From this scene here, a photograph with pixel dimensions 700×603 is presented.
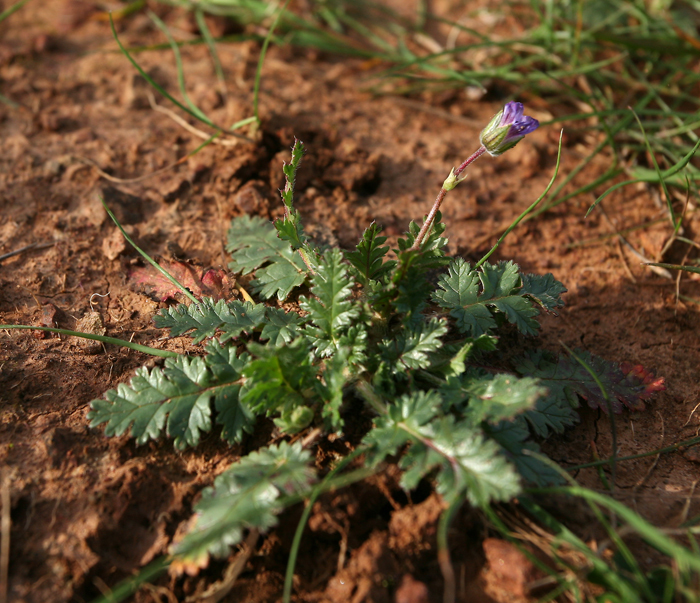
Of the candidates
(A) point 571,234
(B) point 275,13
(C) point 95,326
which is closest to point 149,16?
(B) point 275,13

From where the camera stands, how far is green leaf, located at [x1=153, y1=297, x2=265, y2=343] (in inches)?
85.1

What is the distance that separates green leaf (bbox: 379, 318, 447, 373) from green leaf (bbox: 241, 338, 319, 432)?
298mm

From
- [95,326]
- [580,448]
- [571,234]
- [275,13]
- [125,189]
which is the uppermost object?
[275,13]

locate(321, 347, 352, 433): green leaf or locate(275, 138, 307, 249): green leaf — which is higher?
locate(275, 138, 307, 249): green leaf

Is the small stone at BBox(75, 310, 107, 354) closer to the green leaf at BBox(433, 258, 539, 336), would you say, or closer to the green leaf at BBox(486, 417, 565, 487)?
the green leaf at BBox(433, 258, 539, 336)

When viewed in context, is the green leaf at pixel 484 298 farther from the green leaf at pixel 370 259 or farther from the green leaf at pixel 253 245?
the green leaf at pixel 253 245

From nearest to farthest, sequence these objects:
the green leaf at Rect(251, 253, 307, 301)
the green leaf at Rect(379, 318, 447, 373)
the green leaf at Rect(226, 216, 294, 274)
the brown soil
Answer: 1. the brown soil
2. the green leaf at Rect(379, 318, 447, 373)
3. the green leaf at Rect(251, 253, 307, 301)
4. the green leaf at Rect(226, 216, 294, 274)

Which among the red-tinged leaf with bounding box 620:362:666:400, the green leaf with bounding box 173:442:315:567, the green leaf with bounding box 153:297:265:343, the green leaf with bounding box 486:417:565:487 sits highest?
the green leaf with bounding box 153:297:265:343

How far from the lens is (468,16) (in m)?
4.12

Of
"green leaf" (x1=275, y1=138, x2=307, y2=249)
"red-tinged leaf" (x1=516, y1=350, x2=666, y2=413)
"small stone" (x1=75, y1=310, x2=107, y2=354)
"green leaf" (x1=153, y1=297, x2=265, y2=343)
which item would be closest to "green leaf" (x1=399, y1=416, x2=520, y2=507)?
"red-tinged leaf" (x1=516, y1=350, x2=666, y2=413)

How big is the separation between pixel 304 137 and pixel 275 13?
4.10 ft

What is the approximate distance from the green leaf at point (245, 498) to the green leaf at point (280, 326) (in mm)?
460

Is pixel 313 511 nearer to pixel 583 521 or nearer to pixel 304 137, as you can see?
pixel 583 521

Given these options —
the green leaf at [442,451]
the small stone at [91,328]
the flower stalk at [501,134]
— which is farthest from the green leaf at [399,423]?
the small stone at [91,328]
